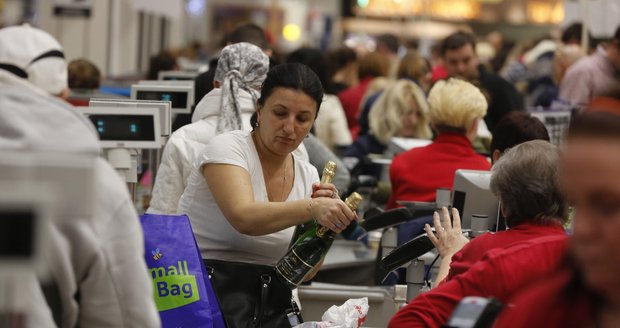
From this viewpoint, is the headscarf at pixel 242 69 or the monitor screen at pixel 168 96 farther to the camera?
the monitor screen at pixel 168 96

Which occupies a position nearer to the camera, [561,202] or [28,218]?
[28,218]

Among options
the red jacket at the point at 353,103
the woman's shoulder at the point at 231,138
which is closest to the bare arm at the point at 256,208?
the woman's shoulder at the point at 231,138

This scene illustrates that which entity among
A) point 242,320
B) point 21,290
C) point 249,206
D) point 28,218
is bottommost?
point 242,320

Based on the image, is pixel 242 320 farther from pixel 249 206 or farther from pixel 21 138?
pixel 21 138

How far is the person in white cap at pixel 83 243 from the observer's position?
280 centimetres

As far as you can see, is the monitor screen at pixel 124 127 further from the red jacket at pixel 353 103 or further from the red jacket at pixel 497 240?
the red jacket at pixel 353 103

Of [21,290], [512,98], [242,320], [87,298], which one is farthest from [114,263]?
[512,98]

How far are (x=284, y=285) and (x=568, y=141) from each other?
98.5 inches

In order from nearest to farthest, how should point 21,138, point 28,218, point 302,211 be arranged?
point 28,218, point 21,138, point 302,211

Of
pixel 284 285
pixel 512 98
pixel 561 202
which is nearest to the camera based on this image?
pixel 561 202

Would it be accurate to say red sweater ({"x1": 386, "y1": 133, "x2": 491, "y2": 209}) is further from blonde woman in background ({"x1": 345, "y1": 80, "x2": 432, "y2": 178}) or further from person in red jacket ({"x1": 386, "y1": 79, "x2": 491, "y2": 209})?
blonde woman in background ({"x1": 345, "y1": 80, "x2": 432, "y2": 178})

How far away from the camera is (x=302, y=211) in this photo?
14.8 ft

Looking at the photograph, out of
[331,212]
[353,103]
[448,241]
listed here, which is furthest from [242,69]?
[353,103]

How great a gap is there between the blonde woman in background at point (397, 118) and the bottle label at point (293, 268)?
511cm
